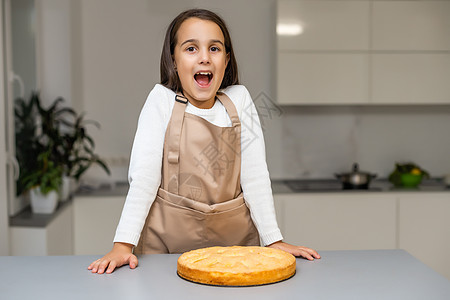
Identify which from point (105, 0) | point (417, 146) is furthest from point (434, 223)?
point (105, 0)

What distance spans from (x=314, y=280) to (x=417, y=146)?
301 centimetres

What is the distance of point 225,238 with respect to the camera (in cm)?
147

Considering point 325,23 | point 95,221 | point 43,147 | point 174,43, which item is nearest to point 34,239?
point 43,147

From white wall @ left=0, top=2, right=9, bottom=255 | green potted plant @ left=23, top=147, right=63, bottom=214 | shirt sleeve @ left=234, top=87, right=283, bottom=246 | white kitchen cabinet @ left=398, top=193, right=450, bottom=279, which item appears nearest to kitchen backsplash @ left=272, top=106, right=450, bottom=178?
white kitchen cabinet @ left=398, top=193, right=450, bottom=279

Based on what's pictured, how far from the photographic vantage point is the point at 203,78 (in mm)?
1454

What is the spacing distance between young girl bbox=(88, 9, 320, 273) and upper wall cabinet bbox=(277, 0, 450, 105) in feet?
6.18

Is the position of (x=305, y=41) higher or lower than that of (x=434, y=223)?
higher

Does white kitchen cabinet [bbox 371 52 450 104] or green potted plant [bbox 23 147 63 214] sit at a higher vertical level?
white kitchen cabinet [bbox 371 52 450 104]

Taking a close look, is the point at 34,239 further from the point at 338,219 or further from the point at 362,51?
the point at 362,51

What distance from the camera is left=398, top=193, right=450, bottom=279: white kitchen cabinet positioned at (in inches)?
129

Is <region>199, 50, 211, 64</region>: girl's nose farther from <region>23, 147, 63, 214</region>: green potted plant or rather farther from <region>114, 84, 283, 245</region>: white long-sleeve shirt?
<region>23, 147, 63, 214</region>: green potted plant

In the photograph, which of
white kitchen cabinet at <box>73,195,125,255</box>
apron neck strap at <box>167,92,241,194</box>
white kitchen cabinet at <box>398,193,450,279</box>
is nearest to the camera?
apron neck strap at <box>167,92,241,194</box>

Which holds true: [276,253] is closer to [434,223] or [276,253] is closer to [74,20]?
[434,223]

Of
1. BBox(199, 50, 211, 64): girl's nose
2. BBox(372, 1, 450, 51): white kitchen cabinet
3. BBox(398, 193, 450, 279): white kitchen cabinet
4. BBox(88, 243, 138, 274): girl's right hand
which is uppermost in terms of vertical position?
BBox(372, 1, 450, 51): white kitchen cabinet
